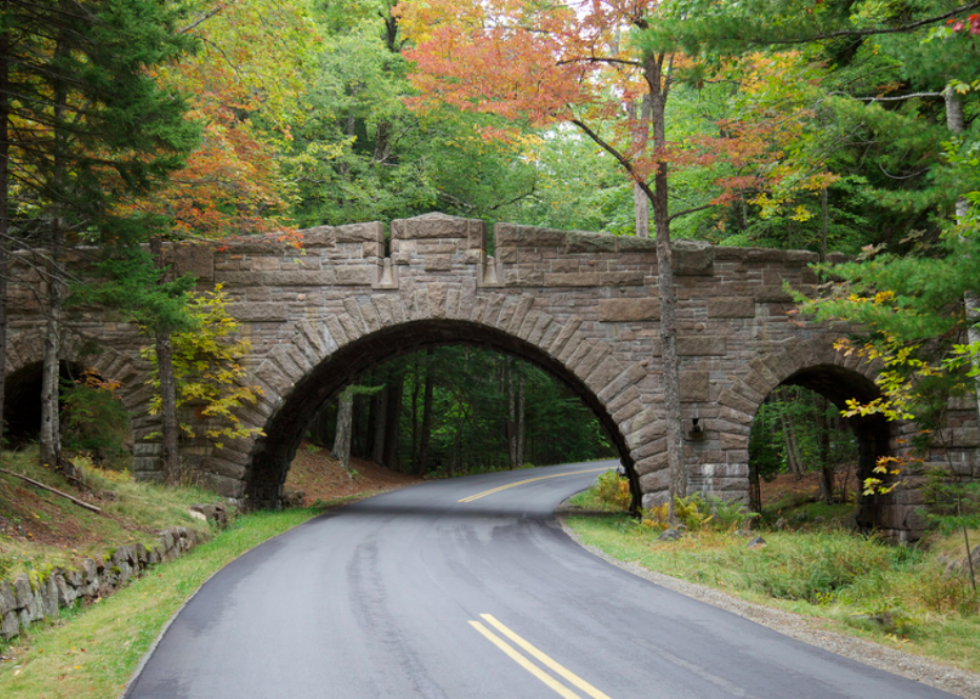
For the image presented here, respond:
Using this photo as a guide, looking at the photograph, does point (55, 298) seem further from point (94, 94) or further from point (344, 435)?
point (344, 435)

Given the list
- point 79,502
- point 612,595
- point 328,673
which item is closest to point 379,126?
point 79,502

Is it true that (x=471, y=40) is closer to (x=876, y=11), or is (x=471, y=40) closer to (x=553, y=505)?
(x=876, y=11)

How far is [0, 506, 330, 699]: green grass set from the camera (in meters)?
5.09

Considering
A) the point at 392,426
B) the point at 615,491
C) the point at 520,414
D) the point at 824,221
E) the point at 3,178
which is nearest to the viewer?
the point at 3,178

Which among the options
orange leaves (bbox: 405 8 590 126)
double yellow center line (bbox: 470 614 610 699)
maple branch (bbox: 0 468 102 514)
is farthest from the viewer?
orange leaves (bbox: 405 8 590 126)

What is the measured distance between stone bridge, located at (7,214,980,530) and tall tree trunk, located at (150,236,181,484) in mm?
649

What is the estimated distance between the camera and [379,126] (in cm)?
2488

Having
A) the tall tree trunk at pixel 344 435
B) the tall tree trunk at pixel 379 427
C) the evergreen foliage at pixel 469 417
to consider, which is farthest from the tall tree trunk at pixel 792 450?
the tall tree trunk at pixel 379 427

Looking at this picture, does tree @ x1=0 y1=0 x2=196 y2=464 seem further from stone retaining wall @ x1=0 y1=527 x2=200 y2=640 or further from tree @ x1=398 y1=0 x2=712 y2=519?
tree @ x1=398 y1=0 x2=712 y2=519

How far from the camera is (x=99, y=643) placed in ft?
19.8

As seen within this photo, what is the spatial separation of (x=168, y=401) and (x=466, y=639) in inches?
380

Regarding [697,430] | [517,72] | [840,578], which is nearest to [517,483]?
[697,430]

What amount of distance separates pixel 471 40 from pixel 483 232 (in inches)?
132

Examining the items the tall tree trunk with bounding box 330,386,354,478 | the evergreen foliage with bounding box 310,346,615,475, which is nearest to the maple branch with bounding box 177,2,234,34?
the tall tree trunk with bounding box 330,386,354,478
